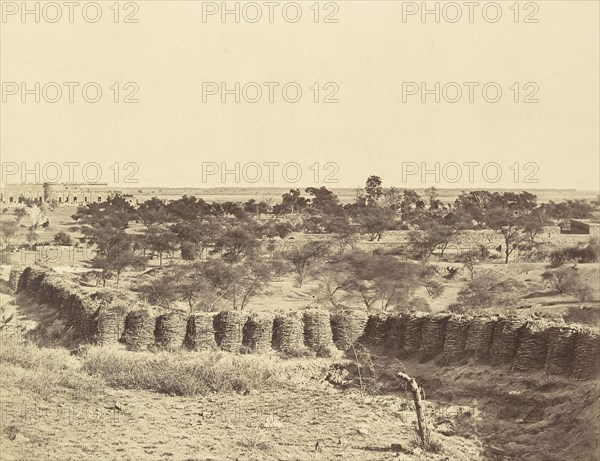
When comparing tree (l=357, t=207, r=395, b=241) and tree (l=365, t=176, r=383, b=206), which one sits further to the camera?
tree (l=365, t=176, r=383, b=206)

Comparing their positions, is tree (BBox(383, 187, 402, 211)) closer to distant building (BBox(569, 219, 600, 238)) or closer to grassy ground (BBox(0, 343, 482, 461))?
distant building (BBox(569, 219, 600, 238))

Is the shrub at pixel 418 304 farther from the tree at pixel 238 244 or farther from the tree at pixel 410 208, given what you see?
the tree at pixel 410 208

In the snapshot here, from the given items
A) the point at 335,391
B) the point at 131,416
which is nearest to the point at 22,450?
the point at 131,416

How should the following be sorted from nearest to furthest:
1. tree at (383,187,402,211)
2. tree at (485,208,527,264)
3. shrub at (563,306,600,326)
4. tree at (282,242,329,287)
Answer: shrub at (563,306,600,326), tree at (282,242,329,287), tree at (485,208,527,264), tree at (383,187,402,211)

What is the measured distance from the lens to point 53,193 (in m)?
87.4

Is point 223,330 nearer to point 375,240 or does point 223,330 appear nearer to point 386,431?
point 386,431

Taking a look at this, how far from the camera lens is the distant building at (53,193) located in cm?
8712

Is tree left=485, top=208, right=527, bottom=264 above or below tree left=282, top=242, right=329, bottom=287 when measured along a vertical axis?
above

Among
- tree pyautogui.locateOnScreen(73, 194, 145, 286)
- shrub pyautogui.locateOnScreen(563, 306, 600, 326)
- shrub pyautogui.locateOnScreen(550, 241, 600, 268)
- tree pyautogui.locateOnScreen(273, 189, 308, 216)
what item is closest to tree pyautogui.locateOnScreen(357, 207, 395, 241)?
shrub pyautogui.locateOnScreen(550, 241, 600, 268)

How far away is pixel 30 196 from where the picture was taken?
89125 mm

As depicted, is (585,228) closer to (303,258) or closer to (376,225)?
(376,225)

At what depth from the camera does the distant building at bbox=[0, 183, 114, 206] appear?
286 feet

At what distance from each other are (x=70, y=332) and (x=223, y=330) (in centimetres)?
331

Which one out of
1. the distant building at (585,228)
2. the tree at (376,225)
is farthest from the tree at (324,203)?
the distant building at (585,228)
